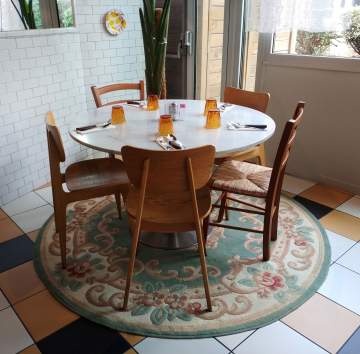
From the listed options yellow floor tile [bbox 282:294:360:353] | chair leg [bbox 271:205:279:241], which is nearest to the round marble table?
chair leg [bbox 271:205:279:241]

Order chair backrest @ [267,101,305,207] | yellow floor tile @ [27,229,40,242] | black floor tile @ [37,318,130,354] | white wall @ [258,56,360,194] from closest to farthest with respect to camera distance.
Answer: black floor tile @ [37,318,130,354], chair backrest @ [267,101,305,207], yellow floor tile @ [27,229,40,242], white wall @ [258,56,360,194]

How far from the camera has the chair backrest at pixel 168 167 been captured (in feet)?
4.79

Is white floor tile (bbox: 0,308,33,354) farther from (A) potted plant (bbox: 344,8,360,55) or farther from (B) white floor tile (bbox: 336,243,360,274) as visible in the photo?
(A) potted plant (bbox: 344,8,360,55)

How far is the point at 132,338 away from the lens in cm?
161

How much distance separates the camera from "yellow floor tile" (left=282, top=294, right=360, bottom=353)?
1617mm

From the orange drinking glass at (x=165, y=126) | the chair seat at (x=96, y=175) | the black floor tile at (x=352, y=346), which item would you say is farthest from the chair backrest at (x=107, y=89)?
the black floor tile at (x=352, y=346)

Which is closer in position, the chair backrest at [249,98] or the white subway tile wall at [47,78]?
the chair backrest at [249,98]

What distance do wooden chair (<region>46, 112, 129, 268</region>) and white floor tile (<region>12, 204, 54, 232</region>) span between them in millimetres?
517

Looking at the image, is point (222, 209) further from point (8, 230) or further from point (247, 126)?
point (8, 230)

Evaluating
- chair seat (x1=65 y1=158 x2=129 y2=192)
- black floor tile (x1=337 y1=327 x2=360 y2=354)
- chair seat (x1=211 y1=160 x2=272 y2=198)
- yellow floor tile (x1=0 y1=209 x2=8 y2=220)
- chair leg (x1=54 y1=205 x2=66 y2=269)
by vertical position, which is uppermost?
chair seat (x1=65 y1=158 x2=129 y2=192)

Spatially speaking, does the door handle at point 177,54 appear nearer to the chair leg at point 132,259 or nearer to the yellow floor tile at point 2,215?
the yellow floor tile at point 2,215

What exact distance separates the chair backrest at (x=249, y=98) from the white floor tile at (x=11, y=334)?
1.97m

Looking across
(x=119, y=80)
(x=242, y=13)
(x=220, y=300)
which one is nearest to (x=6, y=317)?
(x=220, y=300)

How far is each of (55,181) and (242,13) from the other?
2.36m
